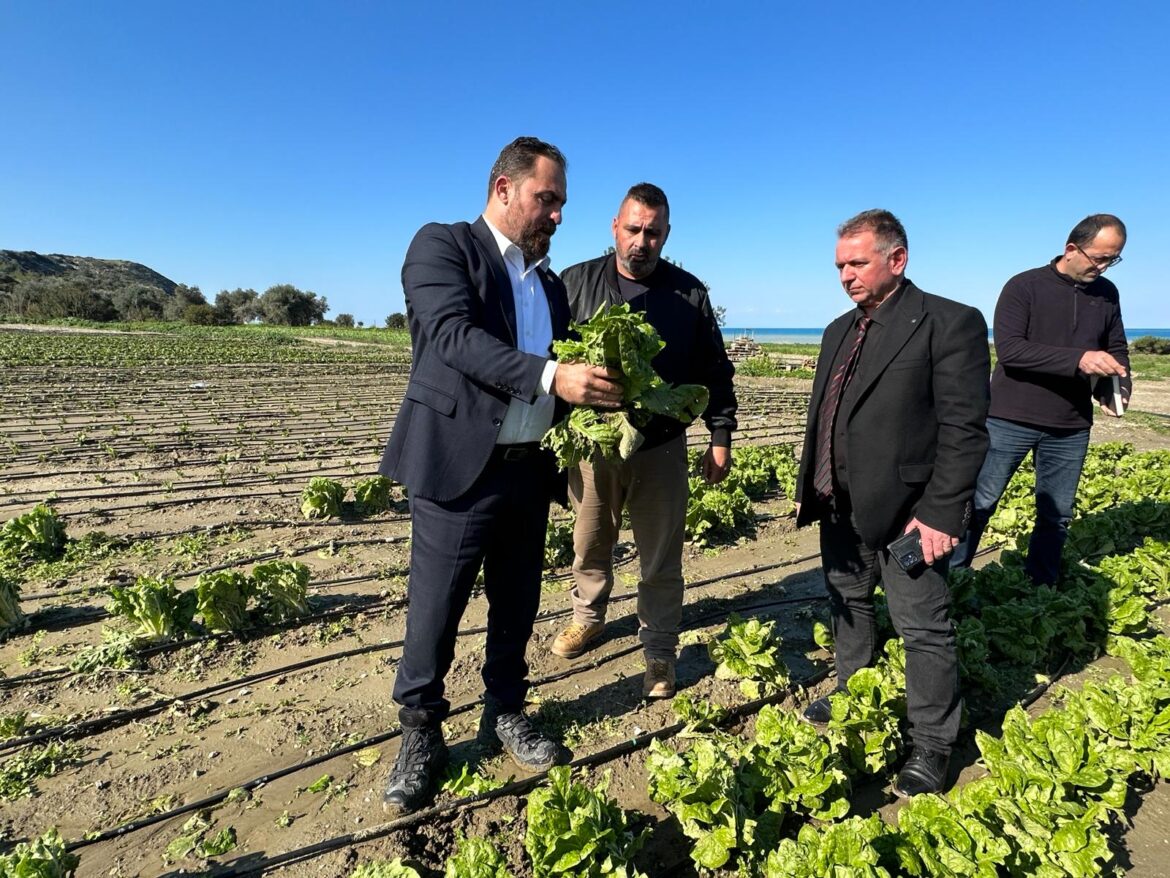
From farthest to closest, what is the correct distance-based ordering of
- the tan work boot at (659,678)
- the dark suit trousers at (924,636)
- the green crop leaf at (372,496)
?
the green crop leaf at (372,496), the tan work boot at (659,678), the dark suit trousers at (924,636)

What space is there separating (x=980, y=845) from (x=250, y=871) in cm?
316

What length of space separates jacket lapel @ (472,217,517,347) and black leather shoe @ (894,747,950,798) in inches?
121

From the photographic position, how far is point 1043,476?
504 cm

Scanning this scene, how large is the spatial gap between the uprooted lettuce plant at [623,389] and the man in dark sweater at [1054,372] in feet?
11.5

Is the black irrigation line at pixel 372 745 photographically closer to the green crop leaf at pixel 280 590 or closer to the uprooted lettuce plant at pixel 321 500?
the green crop leaf at pixel 280 590

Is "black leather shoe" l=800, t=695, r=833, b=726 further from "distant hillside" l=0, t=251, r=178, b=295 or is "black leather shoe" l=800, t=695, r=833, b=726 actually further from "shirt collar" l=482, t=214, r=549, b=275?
"distant hillside" l=0, t=251, r=178, b=295

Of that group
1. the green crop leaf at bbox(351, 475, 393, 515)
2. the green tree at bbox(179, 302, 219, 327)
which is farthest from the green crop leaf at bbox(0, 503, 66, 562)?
the green tree at bbox(179, 302, 219, 327)

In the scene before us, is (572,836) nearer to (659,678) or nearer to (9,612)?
(659,678)

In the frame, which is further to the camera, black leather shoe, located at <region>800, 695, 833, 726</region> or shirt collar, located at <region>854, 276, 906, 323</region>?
black leather shoe, located at <region>800, 695, 833, 726</region>

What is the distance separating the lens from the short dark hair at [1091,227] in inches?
169

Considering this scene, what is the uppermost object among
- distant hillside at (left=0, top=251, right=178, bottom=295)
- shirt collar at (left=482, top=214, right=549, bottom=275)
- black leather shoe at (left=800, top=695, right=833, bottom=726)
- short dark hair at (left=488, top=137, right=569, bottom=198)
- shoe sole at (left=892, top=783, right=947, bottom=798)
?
distant hillside at (left=0, top=251, right=178, bottom=295)

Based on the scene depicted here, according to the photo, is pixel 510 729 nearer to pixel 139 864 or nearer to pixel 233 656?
pixel 139 864

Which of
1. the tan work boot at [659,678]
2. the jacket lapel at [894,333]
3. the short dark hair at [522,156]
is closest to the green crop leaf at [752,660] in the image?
the tan work boot at [659,678]

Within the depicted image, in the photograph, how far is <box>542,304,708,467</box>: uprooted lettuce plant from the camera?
2.56 meters
